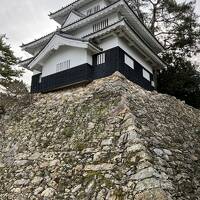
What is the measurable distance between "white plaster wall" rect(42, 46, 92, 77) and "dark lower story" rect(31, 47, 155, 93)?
1.18ft

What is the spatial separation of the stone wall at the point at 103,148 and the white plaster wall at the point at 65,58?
2.21m

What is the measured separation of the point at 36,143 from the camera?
13523mm

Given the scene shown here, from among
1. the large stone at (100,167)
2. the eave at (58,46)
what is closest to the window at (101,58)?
the eave at (58,46)

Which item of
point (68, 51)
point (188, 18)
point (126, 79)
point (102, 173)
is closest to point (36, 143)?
point (102, 173)

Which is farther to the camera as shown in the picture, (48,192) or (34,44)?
(34,44)

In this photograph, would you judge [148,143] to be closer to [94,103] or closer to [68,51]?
[94,103]

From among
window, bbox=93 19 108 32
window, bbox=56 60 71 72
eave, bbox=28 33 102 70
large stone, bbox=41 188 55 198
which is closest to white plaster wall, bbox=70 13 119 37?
window, bbox=93 19 108 32

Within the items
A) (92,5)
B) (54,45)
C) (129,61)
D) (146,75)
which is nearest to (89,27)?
(54,45)

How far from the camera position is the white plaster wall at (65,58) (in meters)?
18.3

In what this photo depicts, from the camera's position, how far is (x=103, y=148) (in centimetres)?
1103

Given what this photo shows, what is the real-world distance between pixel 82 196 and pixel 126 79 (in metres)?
8.65

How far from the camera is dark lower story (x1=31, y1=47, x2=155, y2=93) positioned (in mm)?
17500

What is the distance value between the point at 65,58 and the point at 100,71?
2.86m

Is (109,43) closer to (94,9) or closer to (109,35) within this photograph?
(109,35)
